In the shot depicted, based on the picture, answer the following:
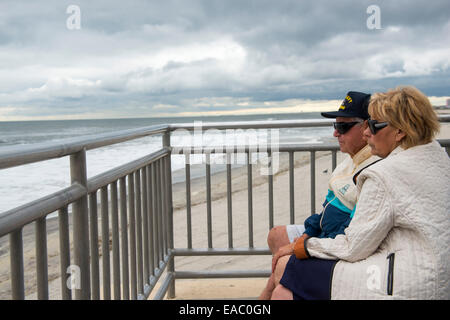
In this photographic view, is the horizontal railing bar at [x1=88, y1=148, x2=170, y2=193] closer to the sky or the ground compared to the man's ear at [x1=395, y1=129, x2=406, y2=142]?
closer to the ground

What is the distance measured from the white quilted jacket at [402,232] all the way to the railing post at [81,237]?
101 cm

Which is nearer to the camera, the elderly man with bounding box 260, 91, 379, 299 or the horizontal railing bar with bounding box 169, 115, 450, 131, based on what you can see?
the elderly man with bounding box 260, 91, 379, 299

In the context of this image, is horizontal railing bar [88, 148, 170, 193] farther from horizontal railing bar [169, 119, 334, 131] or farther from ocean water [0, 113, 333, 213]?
horizontal railing bar [169, 119, 334, 131]

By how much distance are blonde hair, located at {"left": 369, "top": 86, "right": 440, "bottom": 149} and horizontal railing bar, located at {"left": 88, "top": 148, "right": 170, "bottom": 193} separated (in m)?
1.24

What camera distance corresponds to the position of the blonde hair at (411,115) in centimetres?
163

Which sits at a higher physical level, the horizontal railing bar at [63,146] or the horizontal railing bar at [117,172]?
the horizontal railing bar at [63,146]

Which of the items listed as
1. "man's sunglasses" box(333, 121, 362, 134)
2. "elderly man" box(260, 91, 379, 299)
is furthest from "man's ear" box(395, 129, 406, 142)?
"man's sunglasses" box(333, 121, 362, 134)

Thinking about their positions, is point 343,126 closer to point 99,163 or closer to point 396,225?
point 396,225

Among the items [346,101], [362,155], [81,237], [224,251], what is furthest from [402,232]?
[224,251]

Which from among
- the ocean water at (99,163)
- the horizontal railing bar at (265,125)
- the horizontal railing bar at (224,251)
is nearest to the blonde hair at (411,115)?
the ocean water at (99,163)

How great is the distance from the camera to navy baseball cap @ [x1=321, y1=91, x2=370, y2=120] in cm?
219

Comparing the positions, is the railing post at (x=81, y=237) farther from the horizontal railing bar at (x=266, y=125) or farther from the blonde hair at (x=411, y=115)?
the horizontal railing bar at (x=266, y=125)

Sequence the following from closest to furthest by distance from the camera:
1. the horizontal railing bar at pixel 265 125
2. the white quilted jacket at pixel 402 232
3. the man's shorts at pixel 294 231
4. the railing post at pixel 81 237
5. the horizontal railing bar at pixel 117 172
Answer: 1. the white quilted jacket at pixel 402 232
2. the railing post at pixel 81 237
3. the horizontal railing bar at pixel 117 172
4. the man's shorts at pixel 294 231
5. the horizontal railing bar at pixel 265 125
